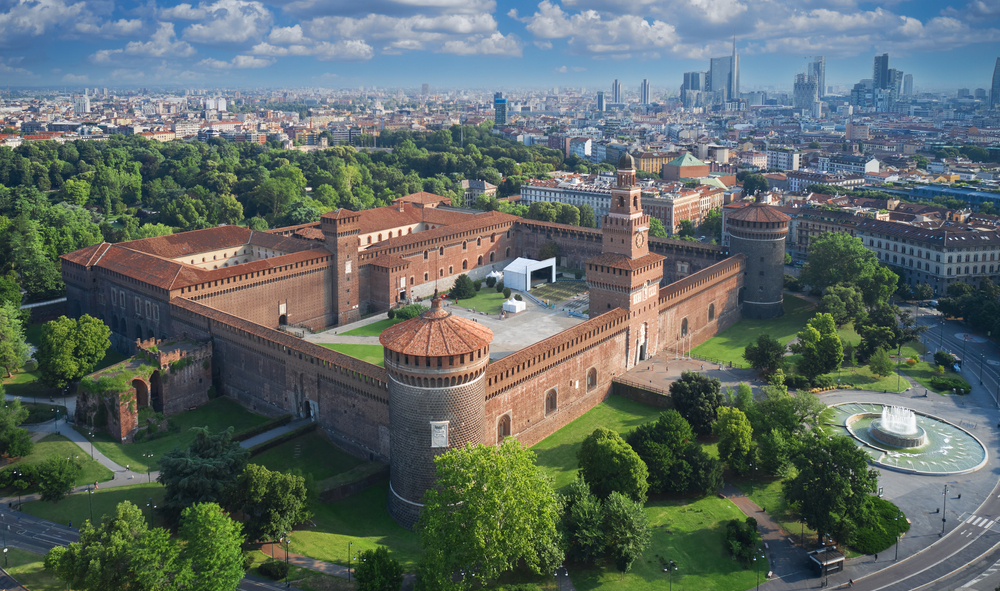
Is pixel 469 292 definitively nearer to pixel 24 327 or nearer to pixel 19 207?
pixel 24 327

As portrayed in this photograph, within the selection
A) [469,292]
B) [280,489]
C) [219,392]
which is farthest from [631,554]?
[469,292]

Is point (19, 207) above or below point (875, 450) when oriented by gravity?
above

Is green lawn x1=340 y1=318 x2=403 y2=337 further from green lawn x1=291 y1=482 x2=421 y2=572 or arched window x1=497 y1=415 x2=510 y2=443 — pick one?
green lawn x1=291 y1=482 x2=421 y2=572

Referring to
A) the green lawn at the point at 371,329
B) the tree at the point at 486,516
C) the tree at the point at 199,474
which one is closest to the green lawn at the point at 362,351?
the green lawn at the point at 371,329

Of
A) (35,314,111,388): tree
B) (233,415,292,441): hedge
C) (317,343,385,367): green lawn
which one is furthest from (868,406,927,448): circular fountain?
(35,314,111,388): tree

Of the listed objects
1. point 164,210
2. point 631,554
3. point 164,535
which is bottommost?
point 631,554

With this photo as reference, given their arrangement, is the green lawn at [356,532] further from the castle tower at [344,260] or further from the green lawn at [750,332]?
the green lawn at [750,332]
